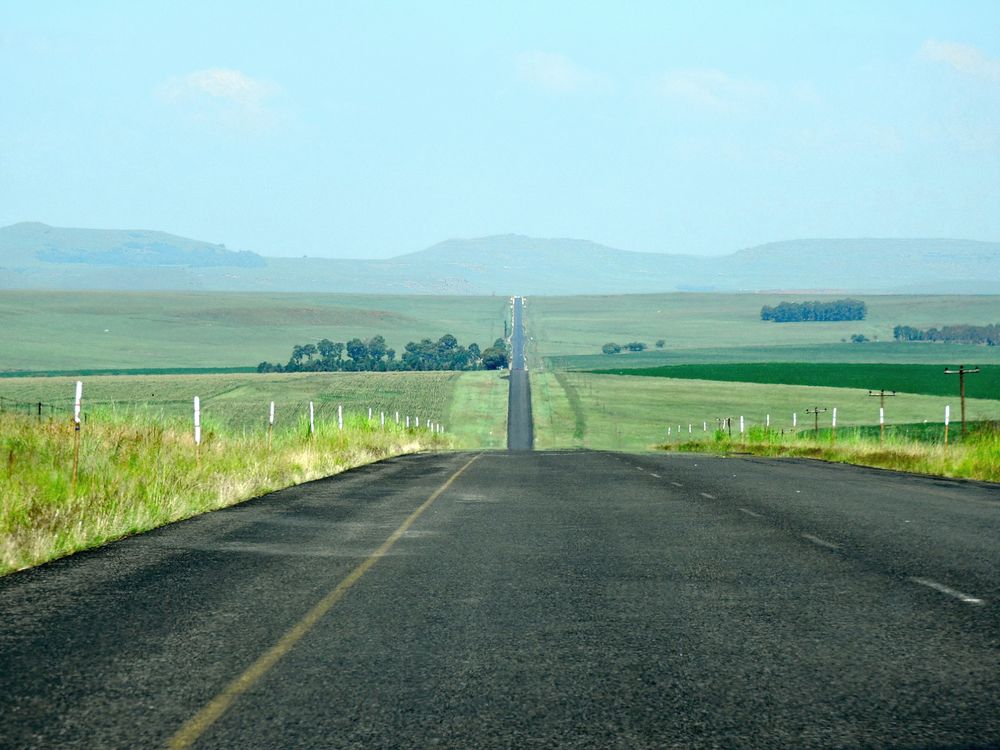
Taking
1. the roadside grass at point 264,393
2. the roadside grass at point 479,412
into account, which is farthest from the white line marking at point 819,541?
the roadside grass at point 264,393

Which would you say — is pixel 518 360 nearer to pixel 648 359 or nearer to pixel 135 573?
pixel 648 359

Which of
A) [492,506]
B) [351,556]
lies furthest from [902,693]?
[492,506]

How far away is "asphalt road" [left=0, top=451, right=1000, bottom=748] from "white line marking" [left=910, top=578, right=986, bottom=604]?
5 cm

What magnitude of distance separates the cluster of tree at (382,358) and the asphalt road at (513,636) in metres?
157

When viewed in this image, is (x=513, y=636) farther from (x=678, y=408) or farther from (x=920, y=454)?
(x=678, y=408)

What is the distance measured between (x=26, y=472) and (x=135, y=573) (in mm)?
6078

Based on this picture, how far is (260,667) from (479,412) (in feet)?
346

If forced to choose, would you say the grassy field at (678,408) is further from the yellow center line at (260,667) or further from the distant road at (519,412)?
the yellow center line at (260,667)

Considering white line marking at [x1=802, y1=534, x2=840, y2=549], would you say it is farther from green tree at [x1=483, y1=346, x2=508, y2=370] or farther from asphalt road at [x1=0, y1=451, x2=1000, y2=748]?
green tree at [x1=483, y1=346, x2=508, y2=370]

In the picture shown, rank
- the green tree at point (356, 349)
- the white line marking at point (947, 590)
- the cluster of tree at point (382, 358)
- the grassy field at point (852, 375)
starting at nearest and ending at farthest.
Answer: the white line marking at point (947, 590) → the grassy field at point (852, 375) → the cluster of tree at point (382, 358) → the green tree at point (356, 349)

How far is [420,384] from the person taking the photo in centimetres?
13462

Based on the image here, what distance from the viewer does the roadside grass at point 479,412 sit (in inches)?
3655

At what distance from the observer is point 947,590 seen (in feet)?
34.0

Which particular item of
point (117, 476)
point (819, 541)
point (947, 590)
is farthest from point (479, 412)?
point (947, 590)
